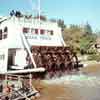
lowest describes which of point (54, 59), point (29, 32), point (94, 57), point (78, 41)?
point (54, 59)

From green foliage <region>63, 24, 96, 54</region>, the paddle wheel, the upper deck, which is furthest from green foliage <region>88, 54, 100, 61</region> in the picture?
the upper deck

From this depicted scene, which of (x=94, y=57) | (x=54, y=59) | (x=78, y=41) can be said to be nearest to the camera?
(x=54, y=59)

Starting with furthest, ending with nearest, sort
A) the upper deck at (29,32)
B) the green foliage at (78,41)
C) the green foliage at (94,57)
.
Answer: the green foliage at (78,41) → the green foliage at (94,57) → the upper deck at (29,32)

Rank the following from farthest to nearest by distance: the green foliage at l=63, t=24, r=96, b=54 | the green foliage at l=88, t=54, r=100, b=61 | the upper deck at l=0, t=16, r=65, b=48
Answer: the green foliage at l=63, t=24, r=96, b=54 → the green foliage at l=88, t=54, r=100, b=61 → the upper deck at l=0, t=16, r=65, b=48

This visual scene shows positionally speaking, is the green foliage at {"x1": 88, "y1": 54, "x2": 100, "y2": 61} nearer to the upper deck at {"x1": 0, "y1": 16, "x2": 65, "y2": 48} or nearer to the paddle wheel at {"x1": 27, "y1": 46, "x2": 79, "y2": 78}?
the paddle wheel at {"x1": 27, "y1": 46, "x2": 79, "y2": 78}

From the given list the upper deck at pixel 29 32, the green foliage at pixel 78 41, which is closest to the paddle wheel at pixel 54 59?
the upper deck at pixel 29 32

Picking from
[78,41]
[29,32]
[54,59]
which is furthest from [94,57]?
[29,32]

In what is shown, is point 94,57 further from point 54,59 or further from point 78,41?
point 54,59

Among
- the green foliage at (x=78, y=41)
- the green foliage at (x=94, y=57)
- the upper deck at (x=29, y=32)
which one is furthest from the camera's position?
the green foliage at (x=78, y=41)

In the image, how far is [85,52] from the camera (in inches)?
1950

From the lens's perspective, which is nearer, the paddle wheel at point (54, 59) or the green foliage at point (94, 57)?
the paddle wheel at point (54, 59)

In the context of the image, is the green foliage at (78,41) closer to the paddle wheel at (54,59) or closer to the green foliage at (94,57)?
the green foliage at (94,57)

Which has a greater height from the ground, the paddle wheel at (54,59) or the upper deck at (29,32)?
the upper deck at (29,32)

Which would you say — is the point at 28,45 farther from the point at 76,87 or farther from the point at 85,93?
the point at 85,93
